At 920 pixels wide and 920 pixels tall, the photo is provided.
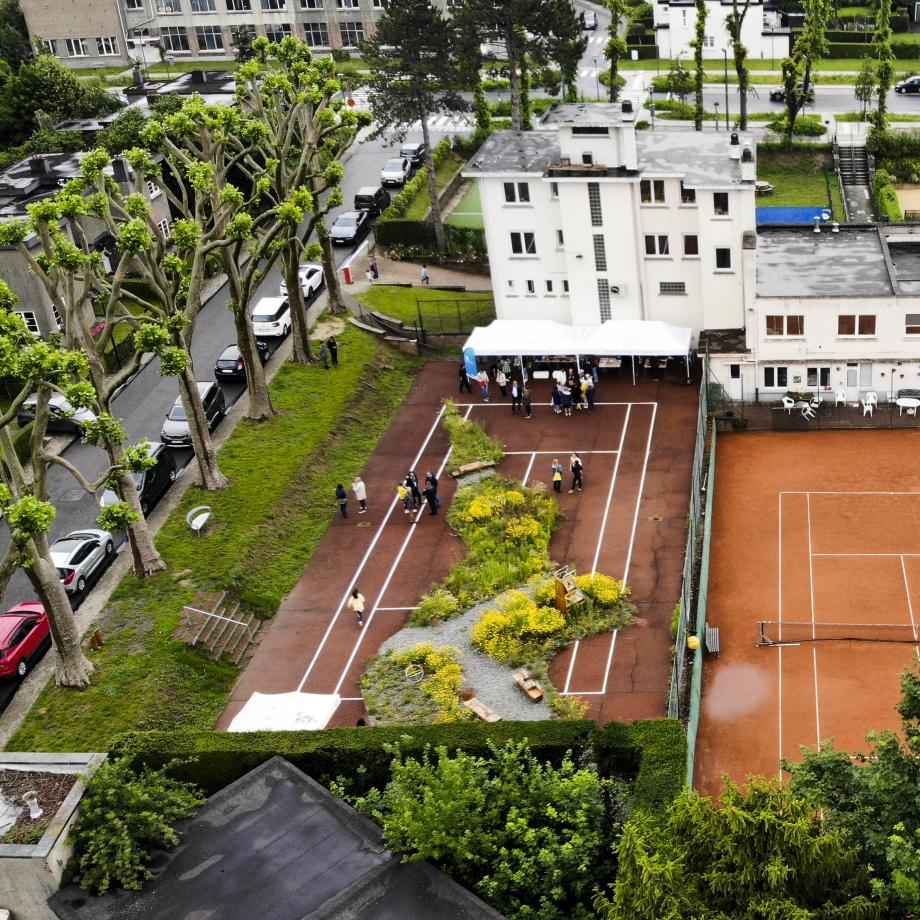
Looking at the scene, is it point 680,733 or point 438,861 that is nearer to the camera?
point 438,861

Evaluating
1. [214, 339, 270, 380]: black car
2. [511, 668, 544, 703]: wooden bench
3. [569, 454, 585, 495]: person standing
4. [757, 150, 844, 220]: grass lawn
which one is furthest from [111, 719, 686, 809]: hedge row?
[757, 150, 844, 220]: grass lawn

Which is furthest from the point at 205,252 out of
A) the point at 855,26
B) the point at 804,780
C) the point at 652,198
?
the point at 855,26

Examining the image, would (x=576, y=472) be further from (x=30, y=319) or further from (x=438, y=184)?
(x=438, y=184)

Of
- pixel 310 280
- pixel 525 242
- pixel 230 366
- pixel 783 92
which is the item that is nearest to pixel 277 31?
pixel 783 92

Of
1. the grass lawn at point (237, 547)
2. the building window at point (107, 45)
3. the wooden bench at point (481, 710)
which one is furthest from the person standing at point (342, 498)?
the building window at point (107, 45)

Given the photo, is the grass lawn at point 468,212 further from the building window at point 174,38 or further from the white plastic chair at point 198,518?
the building window at point 174,38

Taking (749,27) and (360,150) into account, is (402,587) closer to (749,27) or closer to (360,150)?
(360,150)

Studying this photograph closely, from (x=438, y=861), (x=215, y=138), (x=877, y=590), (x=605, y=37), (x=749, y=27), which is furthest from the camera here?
(x=605, y=37)
